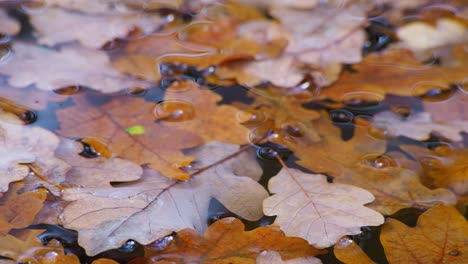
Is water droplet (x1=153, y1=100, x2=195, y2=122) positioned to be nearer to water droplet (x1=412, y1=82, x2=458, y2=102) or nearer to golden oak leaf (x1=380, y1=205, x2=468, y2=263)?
golden oak leaf (x1=380, y1=205, x2=468, y2=263)

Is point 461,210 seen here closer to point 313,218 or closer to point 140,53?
point 313,218

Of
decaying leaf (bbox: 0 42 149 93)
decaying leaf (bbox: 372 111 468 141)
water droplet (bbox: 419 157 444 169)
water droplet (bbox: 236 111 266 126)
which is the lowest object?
water droplet (bbox: 419 157 444 169)

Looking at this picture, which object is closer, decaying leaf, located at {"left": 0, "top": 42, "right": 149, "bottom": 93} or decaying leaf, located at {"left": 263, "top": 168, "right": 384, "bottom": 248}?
decaying leaf, located at {"left": 263, "top": 168, "right": 384, "bottom": 248}

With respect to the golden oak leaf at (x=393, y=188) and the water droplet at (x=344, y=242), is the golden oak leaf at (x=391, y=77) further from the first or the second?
the water droplet at (x=344, y=242)

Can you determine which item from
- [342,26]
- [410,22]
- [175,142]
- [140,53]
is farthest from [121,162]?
[410,22]

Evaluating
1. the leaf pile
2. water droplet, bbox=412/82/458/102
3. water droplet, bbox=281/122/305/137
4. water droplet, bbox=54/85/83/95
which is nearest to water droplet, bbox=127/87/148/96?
the leaf pile

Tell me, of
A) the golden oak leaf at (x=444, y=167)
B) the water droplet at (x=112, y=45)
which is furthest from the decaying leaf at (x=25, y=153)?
the golden oak leaf at (x=444, y=167)

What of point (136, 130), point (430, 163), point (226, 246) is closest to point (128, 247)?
point (226, 246)
